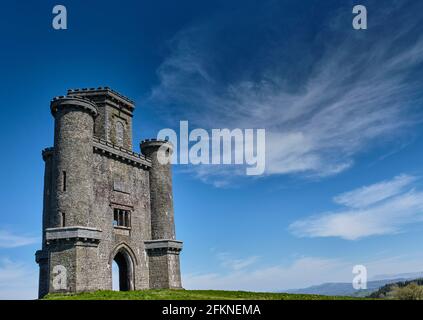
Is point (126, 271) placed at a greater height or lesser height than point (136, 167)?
lesser

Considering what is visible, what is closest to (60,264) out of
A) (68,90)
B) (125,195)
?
(125,195)

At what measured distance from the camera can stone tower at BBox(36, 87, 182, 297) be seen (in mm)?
32656

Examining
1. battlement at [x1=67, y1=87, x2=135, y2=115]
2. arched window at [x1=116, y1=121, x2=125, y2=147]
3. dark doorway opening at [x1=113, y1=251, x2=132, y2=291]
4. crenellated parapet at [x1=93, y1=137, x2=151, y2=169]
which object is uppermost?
battlement at [x1=67, y1=87, x2=135, y2=115]

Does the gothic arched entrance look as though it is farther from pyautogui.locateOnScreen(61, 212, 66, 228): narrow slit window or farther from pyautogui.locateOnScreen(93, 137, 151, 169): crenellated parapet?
pyautogui.locateOnScreen(93, 137, 151, 169): crenellated parapet

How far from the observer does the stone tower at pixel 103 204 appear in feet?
107

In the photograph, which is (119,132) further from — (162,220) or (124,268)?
(124,268)

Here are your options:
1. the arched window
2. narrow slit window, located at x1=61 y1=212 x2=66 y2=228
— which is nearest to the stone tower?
the arched window

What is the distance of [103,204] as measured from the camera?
37312 mm

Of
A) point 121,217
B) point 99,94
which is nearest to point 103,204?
point 121,217

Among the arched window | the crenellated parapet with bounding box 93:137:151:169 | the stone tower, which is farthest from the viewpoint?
the arched window
